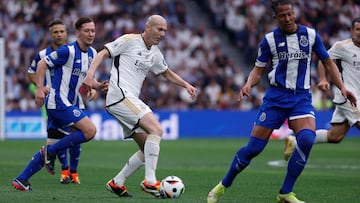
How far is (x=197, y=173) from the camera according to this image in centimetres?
1485

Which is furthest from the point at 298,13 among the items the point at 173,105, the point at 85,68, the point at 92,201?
the point at 92,201

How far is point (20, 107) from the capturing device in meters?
28.0

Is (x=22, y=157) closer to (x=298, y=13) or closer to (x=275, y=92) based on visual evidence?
(x=275, y=92)

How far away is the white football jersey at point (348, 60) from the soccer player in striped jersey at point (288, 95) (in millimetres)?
3383

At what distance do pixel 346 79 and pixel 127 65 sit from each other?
4.25 meters

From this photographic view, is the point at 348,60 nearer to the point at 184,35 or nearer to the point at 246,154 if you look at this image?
the point at 246,154

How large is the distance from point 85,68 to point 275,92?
3.46 metres

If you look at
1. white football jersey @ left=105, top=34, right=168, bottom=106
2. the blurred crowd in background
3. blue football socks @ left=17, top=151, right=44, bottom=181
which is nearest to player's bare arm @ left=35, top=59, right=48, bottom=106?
blue football socks @ left=17, top=151, right=44, bottom=181

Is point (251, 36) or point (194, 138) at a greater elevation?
point (251, 36)

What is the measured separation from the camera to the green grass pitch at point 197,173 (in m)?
10.7

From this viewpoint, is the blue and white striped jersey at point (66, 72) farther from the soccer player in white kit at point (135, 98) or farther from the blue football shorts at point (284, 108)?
the blue football shorts at point (284, 108)

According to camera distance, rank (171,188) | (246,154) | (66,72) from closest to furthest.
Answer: (246,154) → (171,188) → (66,72)

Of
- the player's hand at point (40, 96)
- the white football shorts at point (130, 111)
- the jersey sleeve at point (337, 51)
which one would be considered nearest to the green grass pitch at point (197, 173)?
the white football shorts at point (130, 111)

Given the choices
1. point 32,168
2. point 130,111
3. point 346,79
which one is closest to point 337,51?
point 346,79
